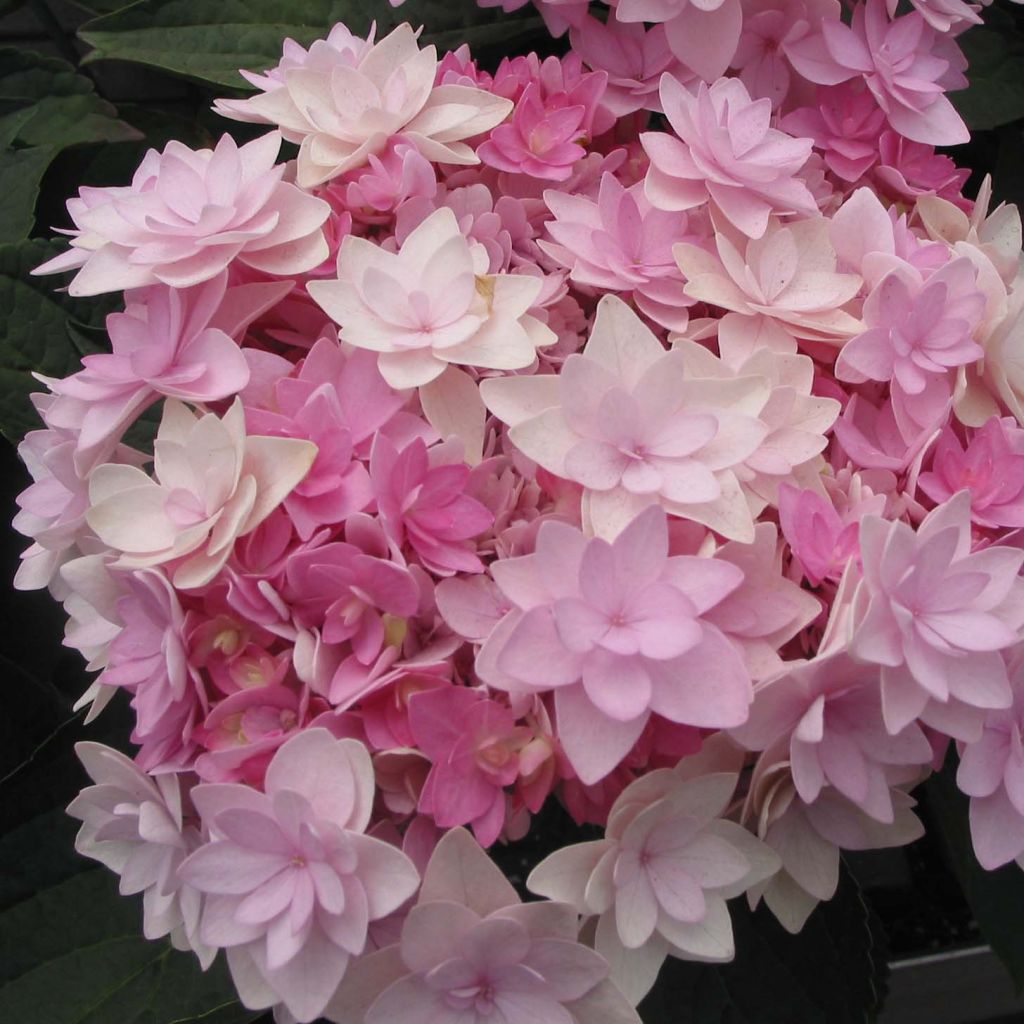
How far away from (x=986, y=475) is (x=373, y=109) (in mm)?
377

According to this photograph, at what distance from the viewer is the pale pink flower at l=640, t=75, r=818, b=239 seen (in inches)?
23.1

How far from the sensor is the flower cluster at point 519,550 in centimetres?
45

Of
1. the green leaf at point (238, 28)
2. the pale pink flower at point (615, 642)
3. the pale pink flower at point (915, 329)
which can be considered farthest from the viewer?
the green leaf at point (238, 28)

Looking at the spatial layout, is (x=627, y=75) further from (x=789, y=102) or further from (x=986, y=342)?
(x=986, y=342)

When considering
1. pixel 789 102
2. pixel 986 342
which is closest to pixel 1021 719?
pixel 986 342

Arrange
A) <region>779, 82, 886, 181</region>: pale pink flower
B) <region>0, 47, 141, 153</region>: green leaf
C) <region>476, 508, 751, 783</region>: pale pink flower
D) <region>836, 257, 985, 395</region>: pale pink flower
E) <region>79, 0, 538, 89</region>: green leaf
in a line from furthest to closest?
1. <region>0, 47, 141, 153</region>: green leaf
2. <region>79, 0, 538, 89</region>: green leaf
3. <region>779, 82, 886, 181</region>: pale pink flower
4. <region>836, 257, 985, 395</region>: pale pink flower
5. <region>476, 508, 751, 783</region>: pale pink flower

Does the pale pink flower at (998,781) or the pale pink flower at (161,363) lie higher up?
the pale pink flower at (161,363)

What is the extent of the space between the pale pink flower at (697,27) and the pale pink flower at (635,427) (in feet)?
0.84

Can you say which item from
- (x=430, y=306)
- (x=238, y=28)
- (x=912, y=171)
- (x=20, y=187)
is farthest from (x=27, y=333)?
(x=912, y=171)

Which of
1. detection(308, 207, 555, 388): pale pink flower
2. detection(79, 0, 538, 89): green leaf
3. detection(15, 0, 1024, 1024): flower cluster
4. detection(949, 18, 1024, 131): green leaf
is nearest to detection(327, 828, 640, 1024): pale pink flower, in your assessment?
detection(15, 0, 1024, 1024): flower cluster

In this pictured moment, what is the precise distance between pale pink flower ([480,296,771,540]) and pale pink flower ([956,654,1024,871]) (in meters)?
0.15

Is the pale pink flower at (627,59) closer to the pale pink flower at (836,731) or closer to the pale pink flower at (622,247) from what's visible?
the pale pink flower at (622,247)

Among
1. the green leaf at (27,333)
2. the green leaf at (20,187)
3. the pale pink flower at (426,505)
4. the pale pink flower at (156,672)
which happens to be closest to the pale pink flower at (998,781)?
the pale pink flower at (426,505)

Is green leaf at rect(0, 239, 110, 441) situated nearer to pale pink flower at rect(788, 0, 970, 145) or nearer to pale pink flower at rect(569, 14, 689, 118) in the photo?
pale pink flower at rect(569, 14, 689, 118)
